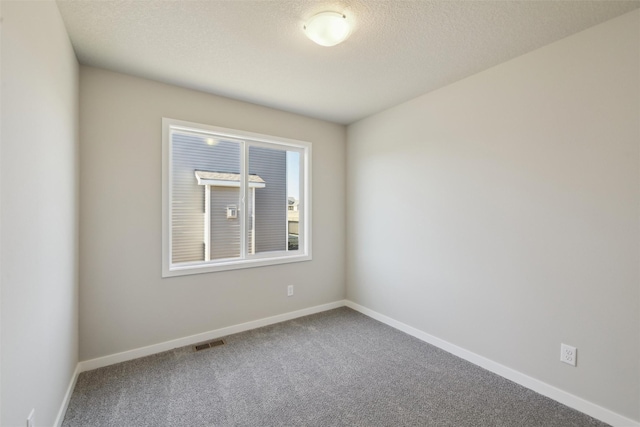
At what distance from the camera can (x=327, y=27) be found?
1751mm

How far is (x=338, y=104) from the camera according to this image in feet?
10.5

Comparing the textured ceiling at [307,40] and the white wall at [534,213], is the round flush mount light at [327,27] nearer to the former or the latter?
the textured ceiling at [307,40]

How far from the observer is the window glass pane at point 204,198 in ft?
9.55

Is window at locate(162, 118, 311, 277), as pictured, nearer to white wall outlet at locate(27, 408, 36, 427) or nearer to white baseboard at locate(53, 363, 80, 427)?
white baseboard at locate(53, 363, 80, 427)

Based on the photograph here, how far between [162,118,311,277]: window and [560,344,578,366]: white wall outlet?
99.3 inches

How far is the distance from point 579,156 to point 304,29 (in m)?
2.04

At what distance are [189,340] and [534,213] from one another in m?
3.24

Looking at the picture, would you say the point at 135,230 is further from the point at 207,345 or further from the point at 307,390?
the point at 307,390

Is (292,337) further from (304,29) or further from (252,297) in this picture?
(304,29)

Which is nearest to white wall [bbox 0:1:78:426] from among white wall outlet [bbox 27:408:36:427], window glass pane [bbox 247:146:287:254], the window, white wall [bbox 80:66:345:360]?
white wall outlet [bbox 27:408:36:427]

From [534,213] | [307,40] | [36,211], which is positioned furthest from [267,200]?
[534,213]

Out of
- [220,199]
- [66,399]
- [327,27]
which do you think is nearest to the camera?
[327,27]

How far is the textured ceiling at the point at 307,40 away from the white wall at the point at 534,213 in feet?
1.00

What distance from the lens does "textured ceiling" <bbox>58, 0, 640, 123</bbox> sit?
1704mm
